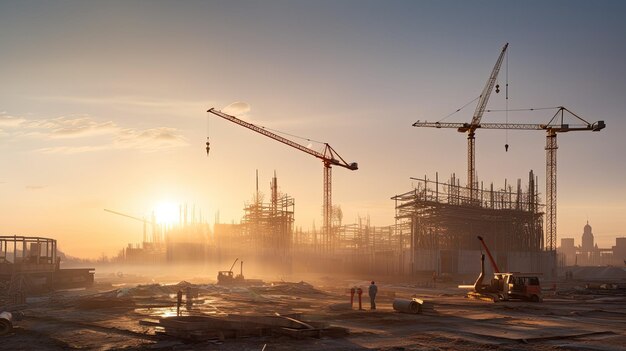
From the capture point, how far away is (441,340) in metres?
21.1

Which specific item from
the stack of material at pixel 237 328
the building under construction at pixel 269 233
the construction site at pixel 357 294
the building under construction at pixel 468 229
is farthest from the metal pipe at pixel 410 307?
the building under construction at pixel 269 233

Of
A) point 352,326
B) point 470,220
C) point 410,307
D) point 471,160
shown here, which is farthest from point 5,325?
point 471,160

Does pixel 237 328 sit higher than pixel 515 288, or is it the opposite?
pixel 237 328

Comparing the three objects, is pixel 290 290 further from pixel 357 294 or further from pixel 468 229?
pixel 468 229

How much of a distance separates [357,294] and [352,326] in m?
24.4

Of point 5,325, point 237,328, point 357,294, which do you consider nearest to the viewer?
point 237,328

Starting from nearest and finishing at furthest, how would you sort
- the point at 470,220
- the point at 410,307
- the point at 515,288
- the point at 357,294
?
the point at 410,307
the point at 515,288
the point at 357,294
the point at 470,220

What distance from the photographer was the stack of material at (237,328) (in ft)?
67.4

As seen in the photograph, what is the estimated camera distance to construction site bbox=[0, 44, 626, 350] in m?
21.2

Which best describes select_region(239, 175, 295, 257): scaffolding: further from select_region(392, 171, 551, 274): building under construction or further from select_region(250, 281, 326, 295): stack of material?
select_region(250, 281, 326, 295): stack of material

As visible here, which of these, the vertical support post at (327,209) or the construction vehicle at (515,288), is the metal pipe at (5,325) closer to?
the construction vehicle at (515,288)

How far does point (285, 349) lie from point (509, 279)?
25.3 m

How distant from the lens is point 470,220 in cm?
8731

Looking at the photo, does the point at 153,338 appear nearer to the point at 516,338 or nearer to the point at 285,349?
the point at 285,349
